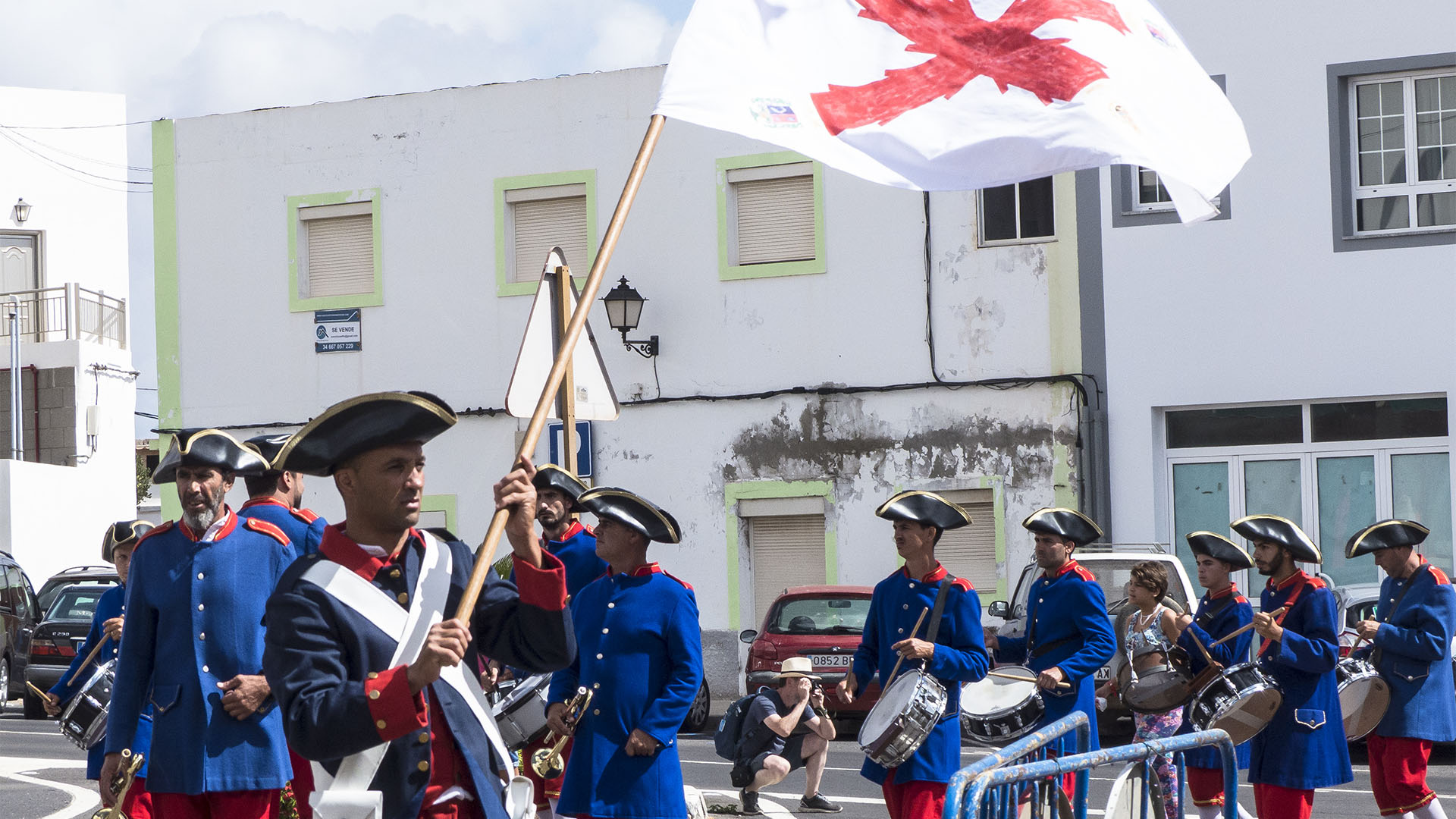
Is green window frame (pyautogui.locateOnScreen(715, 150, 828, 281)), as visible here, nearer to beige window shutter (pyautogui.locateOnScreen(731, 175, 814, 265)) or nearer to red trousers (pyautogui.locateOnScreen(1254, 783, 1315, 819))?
beige window shutter (pyautogui.locateOnScreen(731, 175, 814, 265))

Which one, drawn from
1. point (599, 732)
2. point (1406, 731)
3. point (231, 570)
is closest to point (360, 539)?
point (231, 570)

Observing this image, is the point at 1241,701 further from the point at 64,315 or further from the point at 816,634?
the point at 64,315

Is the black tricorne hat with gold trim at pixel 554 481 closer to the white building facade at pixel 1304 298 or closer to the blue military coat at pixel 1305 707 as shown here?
the blue military coat at pixel 1305 707

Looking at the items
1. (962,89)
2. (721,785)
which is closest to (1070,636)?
(962,89)

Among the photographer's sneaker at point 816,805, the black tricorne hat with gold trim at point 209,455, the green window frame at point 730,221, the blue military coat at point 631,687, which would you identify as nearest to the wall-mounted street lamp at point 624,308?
the green window frame at point 730,221

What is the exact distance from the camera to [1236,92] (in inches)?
772

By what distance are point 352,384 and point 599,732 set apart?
1647cm

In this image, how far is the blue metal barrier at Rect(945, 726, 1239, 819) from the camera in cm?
420

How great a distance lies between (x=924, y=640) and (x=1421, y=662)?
9.87ft

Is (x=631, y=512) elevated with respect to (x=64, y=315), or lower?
lower

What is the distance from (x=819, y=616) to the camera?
692 inches

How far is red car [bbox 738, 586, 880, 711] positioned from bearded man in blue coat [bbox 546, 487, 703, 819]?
8.92 metres

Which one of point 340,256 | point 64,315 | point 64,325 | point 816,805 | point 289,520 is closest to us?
point 289,520

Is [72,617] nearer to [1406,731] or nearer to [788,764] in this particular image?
[788,764]
